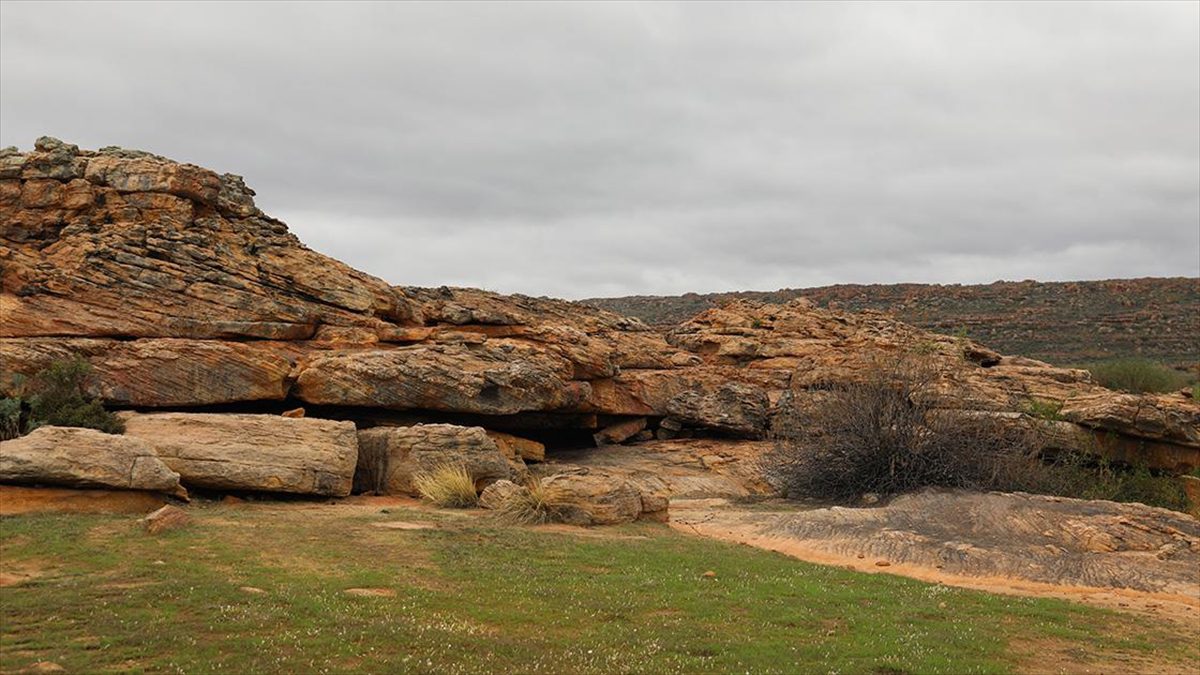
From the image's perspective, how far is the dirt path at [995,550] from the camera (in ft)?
47.0

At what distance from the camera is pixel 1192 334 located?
59625 mm

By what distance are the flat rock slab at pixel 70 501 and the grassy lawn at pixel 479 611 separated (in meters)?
0.71

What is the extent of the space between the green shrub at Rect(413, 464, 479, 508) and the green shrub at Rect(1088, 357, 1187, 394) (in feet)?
103

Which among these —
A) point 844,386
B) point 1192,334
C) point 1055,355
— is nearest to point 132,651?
point 844,386

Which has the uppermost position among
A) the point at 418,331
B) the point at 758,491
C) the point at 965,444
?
the point at 418,331

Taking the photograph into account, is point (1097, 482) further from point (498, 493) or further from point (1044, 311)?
point (1044, 311)

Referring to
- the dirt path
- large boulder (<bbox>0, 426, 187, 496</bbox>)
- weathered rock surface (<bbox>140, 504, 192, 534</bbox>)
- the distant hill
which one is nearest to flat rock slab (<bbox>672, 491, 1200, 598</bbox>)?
the dirt path

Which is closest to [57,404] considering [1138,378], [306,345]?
[306,345]

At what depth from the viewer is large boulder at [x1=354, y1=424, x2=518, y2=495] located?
21531 millimetres

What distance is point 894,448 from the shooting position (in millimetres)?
23266

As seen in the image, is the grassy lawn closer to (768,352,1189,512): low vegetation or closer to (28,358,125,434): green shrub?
(28,358,125,434): green shrub

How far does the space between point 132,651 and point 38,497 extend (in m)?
8.77

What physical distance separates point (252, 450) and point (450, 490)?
14.2 ft

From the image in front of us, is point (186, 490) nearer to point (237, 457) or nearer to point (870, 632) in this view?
point (237, 457)
